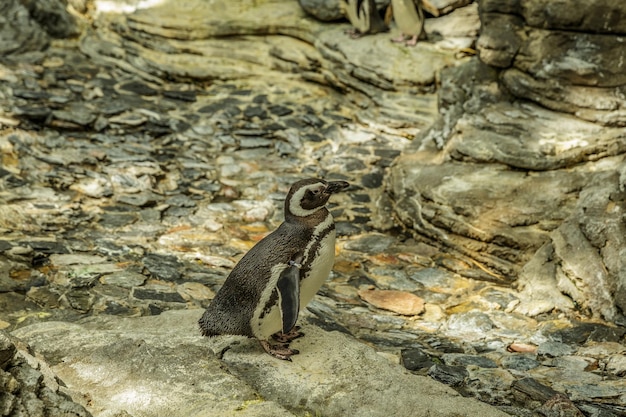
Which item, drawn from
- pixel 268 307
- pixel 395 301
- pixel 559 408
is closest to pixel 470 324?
pixel 395 301

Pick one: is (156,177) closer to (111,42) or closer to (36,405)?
(111,42)

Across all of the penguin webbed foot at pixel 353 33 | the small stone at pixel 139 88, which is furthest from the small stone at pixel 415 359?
the small stone at pixel 139 88

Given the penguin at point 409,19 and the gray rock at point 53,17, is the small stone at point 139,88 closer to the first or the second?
the gray rock at point 53,17

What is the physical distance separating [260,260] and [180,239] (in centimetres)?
215

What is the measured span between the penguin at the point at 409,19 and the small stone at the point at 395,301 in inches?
139

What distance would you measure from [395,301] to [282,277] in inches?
66.3

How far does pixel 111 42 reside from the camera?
845 centimetres

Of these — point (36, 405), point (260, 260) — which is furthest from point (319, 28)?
point (36, 405)

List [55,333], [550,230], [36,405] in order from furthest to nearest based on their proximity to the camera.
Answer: [550,230]
[55,333]
[36,405]

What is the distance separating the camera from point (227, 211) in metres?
5.76

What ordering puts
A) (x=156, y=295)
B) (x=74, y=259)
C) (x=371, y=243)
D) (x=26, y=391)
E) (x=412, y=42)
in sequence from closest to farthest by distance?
(x=26, y=391) < (x=156, y=295) < (x=74, y=259) < (x=371, y=243) < (x=412, y=42)

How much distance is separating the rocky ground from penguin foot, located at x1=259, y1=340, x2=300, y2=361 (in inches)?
21.6

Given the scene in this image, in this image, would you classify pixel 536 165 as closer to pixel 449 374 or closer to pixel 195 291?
pixel 449 374

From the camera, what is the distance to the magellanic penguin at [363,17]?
25.3ft
